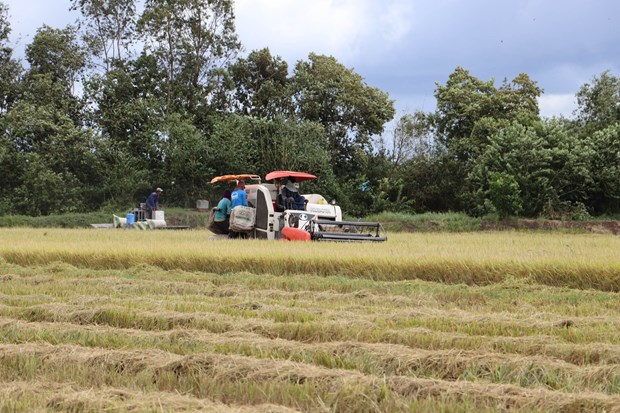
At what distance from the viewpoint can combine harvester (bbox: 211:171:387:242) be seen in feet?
47.8

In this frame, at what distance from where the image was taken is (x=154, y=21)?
A: 3275 cm

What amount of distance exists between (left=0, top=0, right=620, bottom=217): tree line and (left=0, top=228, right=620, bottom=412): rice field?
17.9 m

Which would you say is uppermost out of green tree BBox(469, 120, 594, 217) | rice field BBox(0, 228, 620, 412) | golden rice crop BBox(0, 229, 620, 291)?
green tree BBox(469, 120, 594, 217)

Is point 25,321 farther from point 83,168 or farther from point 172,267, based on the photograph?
point 83,168

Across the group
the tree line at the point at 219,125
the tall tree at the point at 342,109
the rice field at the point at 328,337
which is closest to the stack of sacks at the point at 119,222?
the tree line at the point at 219,125

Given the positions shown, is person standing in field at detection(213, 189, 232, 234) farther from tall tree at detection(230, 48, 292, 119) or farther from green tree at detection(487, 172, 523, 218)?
tall tree at detection(230, 48, 292, 119)

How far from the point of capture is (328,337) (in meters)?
5.30

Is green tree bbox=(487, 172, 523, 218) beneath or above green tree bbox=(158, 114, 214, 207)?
beneath

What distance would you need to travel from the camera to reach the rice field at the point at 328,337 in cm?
365

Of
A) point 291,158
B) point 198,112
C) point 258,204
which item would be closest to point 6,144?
point 198,112

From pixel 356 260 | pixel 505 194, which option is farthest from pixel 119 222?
pixel 356 260

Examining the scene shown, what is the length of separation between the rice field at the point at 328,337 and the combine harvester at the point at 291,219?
4.18 meters

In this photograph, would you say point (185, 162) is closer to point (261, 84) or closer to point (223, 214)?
point (261, 84)

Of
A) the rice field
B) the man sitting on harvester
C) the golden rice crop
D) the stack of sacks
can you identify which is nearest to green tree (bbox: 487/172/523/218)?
the man sitting on harvester
